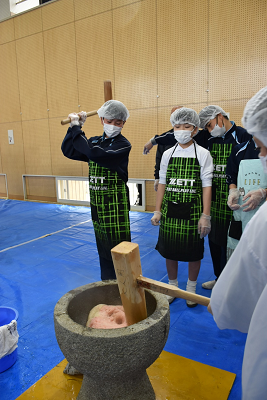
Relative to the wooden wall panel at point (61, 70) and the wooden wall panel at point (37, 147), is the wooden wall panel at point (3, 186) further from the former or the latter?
the wooden wall panel at point (61, 70)

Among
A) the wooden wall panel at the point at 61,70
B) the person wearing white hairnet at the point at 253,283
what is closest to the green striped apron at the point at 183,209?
the person wearing white hairnet at the point at 253,283

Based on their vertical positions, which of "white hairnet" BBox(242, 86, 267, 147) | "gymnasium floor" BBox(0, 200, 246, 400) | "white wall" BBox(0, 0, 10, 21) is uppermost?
"white wall" BBox(0, 0, 10, 21)

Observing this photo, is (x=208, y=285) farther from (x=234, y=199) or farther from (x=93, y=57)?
(x=93, y=57)

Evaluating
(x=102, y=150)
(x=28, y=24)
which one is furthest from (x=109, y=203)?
(x=28, y=24)

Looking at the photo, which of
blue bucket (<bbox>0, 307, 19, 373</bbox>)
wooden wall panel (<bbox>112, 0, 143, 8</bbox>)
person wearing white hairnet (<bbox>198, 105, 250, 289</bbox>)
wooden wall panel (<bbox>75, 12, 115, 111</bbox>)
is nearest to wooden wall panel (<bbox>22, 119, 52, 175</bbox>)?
wooden wall panel (<bbox>75, 12, 115, 111</bbox>)

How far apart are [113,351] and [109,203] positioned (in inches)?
55.2

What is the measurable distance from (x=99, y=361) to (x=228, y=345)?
1278mm

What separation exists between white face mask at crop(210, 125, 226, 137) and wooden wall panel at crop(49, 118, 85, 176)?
497cm

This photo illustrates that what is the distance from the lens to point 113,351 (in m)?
1.24

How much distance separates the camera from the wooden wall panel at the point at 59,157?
7.37 meters

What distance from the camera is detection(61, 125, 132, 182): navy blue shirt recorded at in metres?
2.31

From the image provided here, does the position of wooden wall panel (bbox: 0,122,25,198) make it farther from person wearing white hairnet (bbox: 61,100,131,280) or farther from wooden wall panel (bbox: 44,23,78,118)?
person wearing white hairnet (bbox: 61,100,131,280)

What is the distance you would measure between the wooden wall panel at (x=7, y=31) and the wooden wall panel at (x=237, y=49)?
5626 millimetres

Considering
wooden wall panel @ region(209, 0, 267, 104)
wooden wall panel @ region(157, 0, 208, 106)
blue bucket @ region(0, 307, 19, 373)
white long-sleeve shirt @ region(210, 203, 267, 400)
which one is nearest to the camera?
white long-sleeve shirt @ region(210, 203, 267, 400)
